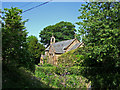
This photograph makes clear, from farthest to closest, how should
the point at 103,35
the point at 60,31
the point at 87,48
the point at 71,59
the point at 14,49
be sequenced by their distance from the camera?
the point at 60,31, the point at 71,59, the point at 87,48, the point at 103,35, the point at 14,49

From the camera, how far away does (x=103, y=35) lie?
6992 millimetres

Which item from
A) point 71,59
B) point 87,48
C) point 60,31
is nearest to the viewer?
point 87,48

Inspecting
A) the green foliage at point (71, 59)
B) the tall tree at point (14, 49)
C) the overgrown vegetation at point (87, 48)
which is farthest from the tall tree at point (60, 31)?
the tall tree at point (14, 49)

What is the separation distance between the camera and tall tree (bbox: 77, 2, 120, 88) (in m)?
6.99

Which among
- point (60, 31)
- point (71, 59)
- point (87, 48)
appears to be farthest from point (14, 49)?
point (60, 31)

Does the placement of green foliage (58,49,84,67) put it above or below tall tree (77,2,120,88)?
below

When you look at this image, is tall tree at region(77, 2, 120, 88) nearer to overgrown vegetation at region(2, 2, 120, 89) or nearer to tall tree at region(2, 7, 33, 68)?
overgrown vegetation at region(2, 2, 120, 89)

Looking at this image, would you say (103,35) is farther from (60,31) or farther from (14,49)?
(60,31)

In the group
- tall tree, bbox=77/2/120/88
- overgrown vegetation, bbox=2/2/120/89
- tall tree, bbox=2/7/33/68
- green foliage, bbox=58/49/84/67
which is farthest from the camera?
green foliage, bbox=58/49/84/67

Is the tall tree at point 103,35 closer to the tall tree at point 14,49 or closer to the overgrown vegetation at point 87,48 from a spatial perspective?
the overgrown vegetation at point 87,48

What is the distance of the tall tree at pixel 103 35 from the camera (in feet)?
22.9

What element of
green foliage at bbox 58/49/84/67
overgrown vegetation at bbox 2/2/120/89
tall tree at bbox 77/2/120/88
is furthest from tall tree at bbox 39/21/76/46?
tall tree at bbox 77/2/120/88

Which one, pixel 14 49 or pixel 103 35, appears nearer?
pixel 14 49

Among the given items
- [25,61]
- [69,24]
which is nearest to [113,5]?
[25,61]
